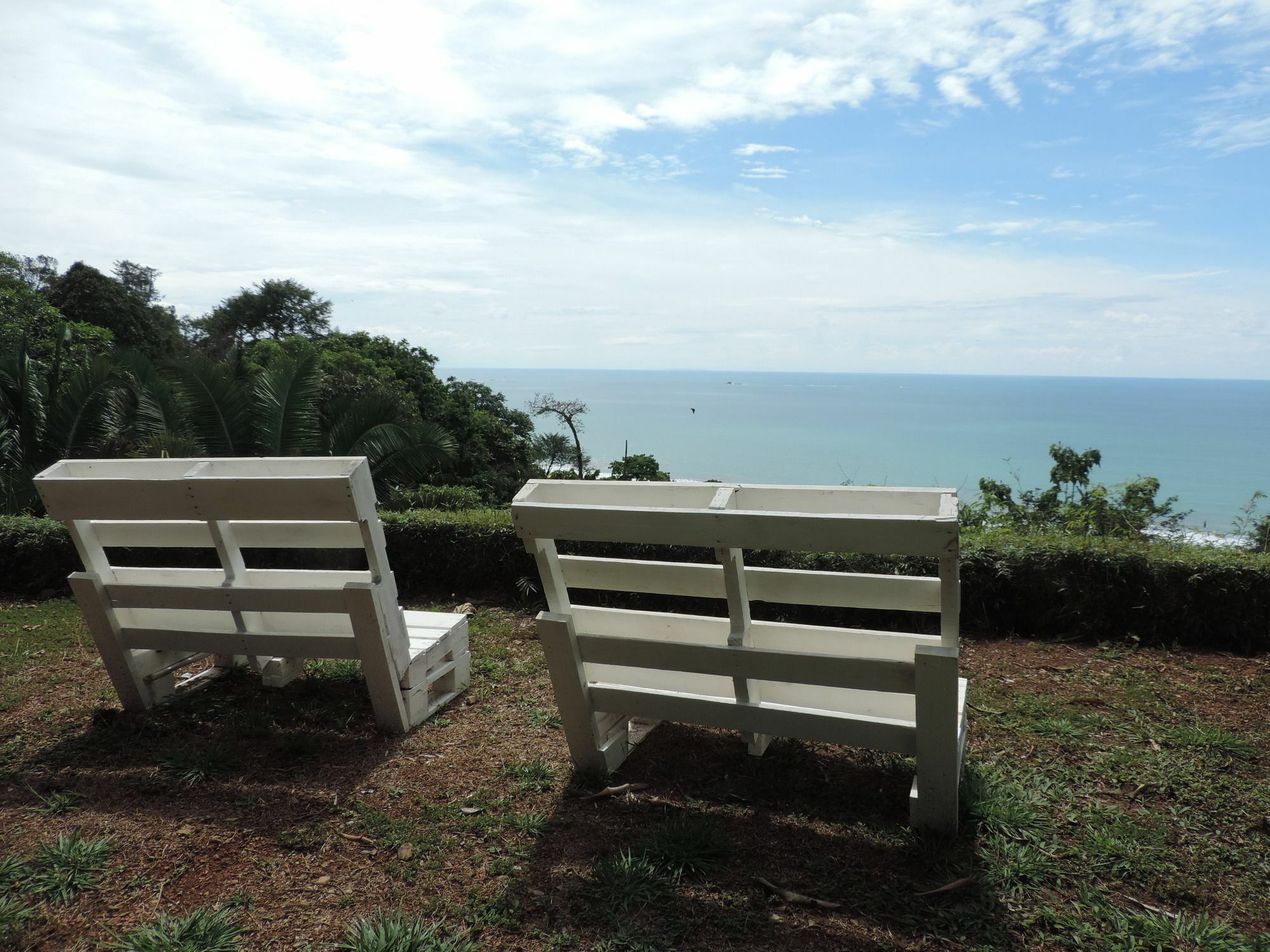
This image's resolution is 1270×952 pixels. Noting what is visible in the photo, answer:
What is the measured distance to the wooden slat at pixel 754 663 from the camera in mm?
2717

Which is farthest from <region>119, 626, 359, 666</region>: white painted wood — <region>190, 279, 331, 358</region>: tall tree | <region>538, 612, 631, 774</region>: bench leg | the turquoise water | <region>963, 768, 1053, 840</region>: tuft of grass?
<region>190, 279, 331, 358</region>: tall tree

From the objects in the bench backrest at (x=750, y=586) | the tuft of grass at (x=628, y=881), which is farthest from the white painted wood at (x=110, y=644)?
the tuft of grass at (x=628, y=881)

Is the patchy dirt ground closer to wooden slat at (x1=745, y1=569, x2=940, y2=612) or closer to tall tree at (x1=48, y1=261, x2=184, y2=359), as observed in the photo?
wooden slat at (x1=745, y1=569, x2=940, y2=612)

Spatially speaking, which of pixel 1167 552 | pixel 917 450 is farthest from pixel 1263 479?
pixel 1167 552

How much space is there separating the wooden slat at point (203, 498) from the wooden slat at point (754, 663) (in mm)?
1264

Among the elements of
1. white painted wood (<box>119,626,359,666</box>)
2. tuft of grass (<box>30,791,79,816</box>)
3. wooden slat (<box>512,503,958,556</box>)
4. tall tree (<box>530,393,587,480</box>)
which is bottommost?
tall tree (<box>530,393,587,480</box>)

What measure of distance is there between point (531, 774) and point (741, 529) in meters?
1.59

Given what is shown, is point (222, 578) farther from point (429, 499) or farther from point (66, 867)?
point (429, 499)

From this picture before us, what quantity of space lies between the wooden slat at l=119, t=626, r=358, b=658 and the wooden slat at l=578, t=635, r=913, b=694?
1.37m

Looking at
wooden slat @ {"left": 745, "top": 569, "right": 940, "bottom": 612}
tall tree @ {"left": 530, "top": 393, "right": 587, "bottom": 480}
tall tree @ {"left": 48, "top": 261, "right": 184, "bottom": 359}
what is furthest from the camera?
tall tree @ {"left": 530, "top": 393, "right": 587, "bottom": 480}

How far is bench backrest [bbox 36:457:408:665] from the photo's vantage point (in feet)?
11.3

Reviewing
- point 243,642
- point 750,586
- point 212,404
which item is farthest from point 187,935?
point 212,404

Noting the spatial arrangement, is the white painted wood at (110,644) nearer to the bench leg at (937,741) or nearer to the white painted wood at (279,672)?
the white painted wood at (279,672)

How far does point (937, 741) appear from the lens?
8.84ft
